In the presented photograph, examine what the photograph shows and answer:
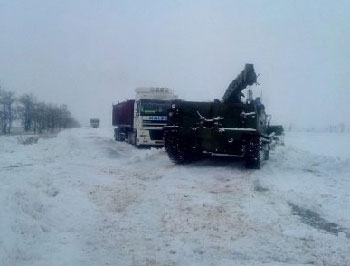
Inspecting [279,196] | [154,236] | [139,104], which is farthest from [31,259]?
[139,104]

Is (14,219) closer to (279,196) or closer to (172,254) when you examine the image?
(172,254)

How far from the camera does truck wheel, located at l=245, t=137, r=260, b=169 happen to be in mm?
15180

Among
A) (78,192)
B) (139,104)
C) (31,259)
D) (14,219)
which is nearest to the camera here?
(31,259)

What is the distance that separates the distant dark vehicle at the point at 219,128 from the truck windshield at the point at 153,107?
9.01 metres

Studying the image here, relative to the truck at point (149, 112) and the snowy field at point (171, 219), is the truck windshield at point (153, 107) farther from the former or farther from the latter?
the snowy field at point (171, 219)

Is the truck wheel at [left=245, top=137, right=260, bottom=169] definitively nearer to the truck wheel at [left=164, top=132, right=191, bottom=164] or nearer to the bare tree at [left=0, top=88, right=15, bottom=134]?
the truck wheel at [left=164, top=132, right=191, bottom=164]

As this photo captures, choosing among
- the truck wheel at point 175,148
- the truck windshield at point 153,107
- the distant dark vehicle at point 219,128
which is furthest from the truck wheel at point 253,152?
the truck windshield at point 153,107

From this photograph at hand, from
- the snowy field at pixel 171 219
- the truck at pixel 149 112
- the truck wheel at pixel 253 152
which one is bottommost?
the snowy field at pixel 171 219

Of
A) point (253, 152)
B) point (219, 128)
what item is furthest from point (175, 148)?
point (253, 152)

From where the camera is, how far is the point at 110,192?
1066 centimetres

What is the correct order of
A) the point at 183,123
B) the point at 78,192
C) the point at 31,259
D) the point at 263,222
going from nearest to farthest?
the point at 31,259 → the point at 263,222 → the point at 78,192 → the point at 183,123

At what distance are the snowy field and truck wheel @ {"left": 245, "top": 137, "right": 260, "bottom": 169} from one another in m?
1.43

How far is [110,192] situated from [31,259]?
4.97 metres

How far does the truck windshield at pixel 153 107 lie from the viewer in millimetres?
26047
